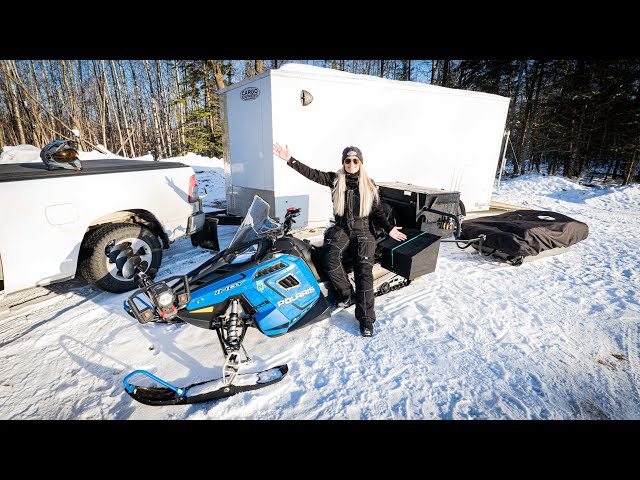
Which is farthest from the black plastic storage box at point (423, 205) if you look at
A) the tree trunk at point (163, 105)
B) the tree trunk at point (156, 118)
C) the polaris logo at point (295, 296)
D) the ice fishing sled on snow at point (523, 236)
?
the tree trunk at point (163, 105)

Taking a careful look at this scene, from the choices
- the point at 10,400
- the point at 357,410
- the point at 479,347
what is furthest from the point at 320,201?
the point at 10,400

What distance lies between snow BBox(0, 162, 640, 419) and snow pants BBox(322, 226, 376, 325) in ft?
0.87

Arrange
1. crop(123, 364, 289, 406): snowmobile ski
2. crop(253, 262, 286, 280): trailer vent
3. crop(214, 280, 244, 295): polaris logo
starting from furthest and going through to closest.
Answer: crop(253, 262, 286, 280): trailer vent
crop(214, 280, 244, 295): polaris logo
crop(123, 364, 289, 406): snowmobile ski

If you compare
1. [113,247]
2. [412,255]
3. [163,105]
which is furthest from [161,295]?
[163,105]

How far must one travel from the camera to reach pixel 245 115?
5.22 m

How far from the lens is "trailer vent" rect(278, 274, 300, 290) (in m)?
2.52

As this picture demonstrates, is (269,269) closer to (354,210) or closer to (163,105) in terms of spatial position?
(354,210)

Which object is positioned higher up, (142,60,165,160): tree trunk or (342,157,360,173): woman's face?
(142,60,165,160): tree trunk

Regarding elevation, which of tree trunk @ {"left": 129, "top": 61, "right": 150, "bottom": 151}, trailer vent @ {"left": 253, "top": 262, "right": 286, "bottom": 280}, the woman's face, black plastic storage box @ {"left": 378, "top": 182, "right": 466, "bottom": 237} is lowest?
trailer vent @ {"left": 253, "top": 262, "right": 286, "bottom": 280}

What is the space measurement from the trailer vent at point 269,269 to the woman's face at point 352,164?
4.40 ft

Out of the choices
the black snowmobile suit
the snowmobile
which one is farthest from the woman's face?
the snowmobile

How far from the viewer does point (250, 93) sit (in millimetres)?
4977

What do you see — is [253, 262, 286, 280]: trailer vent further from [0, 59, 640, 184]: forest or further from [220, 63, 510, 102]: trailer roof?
[0, 59, 640, 184]: forest

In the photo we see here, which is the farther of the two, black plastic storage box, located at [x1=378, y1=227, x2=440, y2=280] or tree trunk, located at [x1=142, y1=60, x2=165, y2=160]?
tree trunk, located at [x1=142, y1=60, x2=165, y2=160]
